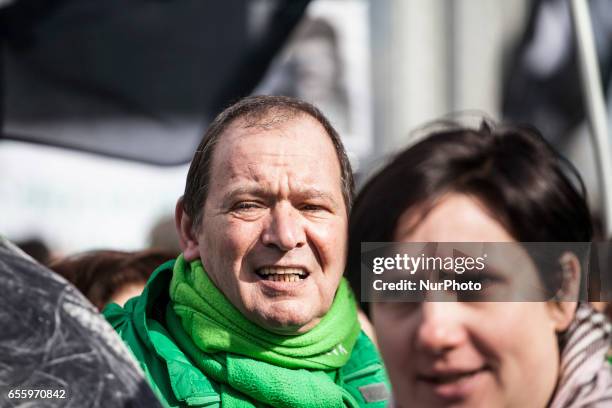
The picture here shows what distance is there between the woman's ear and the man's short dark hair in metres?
0.80

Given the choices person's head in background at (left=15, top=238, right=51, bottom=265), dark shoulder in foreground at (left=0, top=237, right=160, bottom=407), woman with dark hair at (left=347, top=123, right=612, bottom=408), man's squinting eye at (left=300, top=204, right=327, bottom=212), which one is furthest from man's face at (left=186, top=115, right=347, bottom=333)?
person's head in background at (left=15, top=238, right=51, bottom=265)

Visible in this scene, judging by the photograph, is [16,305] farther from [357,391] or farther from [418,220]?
[357,391]

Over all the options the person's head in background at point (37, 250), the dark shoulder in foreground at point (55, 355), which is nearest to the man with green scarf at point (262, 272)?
the dark shoulder in foreground at point (55, 355)

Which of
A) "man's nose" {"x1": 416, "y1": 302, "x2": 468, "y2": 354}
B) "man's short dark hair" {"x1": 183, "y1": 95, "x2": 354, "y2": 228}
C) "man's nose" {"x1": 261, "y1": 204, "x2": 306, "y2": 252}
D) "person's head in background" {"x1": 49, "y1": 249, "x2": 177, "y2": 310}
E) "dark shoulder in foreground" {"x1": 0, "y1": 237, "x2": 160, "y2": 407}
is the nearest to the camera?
"man's nose" {"x1": 416, "y1": 302, "x2": 468, "y2": 354}

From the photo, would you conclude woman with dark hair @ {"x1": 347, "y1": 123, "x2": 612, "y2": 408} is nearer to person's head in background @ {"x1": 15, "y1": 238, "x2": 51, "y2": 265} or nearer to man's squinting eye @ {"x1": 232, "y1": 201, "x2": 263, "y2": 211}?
man's squinting eye @ {"x1": 232, "y1": 201, "x2": 263, "y2": 211}

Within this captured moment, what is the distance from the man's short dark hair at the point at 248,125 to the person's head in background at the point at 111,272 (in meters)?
0.76

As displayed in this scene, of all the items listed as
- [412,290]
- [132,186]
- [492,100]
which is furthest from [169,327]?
[492,100]

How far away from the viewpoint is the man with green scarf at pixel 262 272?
6.42 ft

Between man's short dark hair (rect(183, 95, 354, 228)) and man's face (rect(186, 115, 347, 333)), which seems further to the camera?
man's short dark hair (rect(183, 95, 354, 228))

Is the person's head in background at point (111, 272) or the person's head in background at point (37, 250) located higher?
the person's head in background at point (37, 250)

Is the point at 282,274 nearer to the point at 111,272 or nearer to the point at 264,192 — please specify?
the point at 264,192

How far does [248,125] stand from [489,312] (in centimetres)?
87

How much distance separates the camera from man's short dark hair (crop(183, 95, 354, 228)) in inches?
80.7

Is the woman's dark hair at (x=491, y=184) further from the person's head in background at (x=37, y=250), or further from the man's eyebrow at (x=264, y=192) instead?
the person's head in background at (x=37, y=250)
